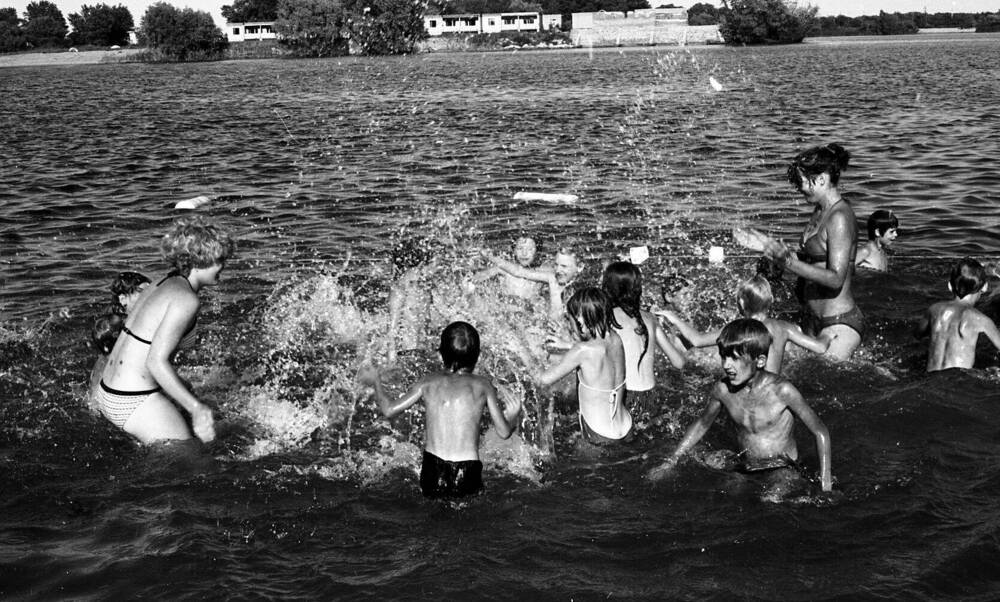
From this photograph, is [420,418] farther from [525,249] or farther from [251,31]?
[251,31]

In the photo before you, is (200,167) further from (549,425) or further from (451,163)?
(549,425)

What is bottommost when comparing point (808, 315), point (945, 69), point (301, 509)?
point (301, 509)

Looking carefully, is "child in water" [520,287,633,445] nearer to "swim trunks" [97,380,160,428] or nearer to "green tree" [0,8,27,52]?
"swim trunks" [97,380,160,428]

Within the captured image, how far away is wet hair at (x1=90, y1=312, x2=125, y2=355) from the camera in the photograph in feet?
22.4

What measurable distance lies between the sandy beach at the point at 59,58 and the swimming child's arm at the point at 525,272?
331ft

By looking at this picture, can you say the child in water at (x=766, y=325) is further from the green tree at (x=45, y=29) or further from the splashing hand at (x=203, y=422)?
the green tree at (x=45, y=29)

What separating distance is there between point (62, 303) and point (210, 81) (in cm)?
4649

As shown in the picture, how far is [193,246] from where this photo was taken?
6074mm

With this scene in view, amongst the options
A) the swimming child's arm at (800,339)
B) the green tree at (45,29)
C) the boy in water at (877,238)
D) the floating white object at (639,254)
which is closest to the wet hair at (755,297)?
the swimming child's arm at (800,339)

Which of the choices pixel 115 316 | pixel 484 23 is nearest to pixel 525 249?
pixel 115 316

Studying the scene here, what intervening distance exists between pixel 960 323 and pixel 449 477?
186 inches

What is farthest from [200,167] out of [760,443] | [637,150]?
[760,443]

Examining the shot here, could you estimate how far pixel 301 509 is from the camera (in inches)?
248

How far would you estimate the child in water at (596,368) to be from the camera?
657 centimetres
